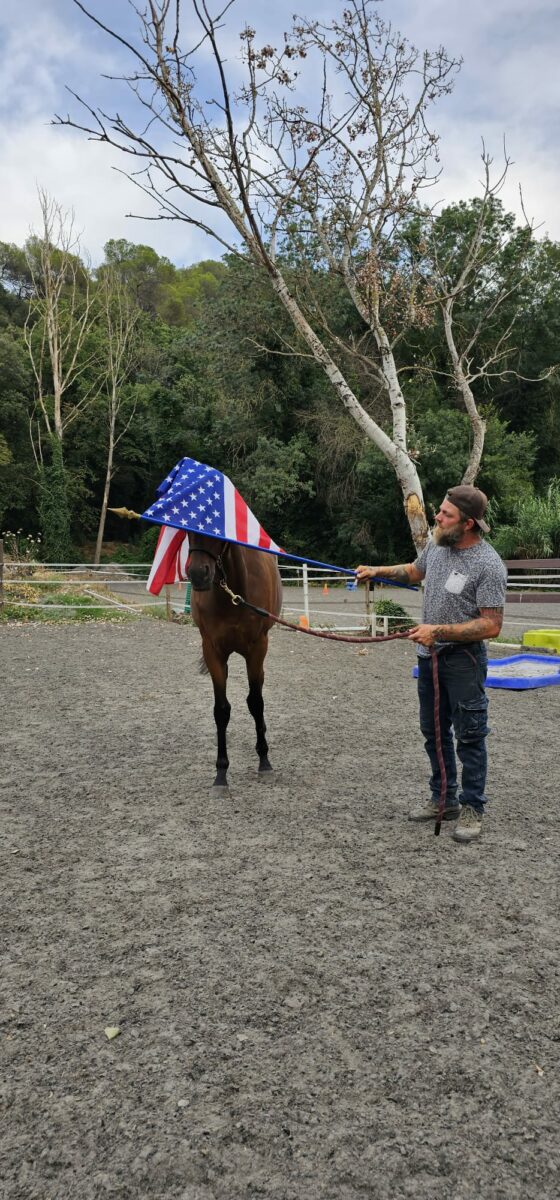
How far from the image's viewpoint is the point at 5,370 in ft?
95.7

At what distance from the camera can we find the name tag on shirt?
3.49 m

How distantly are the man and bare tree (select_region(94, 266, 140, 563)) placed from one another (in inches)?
1169

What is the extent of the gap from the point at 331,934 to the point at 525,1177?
3.70 feet

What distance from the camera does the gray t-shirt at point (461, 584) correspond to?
343 cm

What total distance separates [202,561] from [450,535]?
1.33 m

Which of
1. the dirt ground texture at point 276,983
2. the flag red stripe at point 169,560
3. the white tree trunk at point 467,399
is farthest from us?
the white tree trunk at point 467,399

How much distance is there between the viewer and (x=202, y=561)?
3.96 metres

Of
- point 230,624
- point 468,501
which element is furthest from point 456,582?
point 230,624

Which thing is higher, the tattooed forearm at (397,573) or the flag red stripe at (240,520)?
the flag red stripe at (240,520)

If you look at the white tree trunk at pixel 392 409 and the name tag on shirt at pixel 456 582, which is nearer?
the name tag on shirt at pixel 456 582

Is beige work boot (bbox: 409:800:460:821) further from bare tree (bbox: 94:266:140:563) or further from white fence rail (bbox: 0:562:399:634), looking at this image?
bare tree (bbox: 94:266:140:563)

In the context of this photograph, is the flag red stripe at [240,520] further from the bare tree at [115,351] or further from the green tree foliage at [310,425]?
the bare tree at [115,351]

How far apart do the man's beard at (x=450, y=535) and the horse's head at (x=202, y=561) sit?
1.23 meters

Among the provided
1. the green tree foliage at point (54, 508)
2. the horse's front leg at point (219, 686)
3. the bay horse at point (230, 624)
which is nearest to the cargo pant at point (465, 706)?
the bay horse at point (230, 624)
